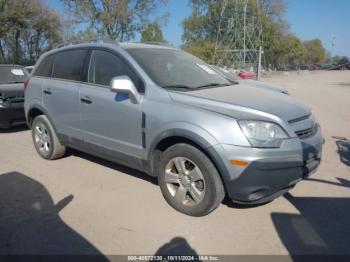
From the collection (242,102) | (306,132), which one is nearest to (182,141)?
(242,102)

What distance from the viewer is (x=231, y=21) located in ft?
104

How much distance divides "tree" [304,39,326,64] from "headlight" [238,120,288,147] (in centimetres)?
10339

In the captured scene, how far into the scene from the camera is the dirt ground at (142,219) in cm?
305

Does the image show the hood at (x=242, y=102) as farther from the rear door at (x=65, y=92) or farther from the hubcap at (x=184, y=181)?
the rear door at (x=65, y=92)

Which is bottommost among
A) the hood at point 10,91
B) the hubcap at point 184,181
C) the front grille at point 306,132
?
the hubcap at point 184,181

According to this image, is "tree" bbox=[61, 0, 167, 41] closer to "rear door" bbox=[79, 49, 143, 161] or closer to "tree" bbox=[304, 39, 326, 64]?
"rear door" bbox=[79, 49, 143, 161]

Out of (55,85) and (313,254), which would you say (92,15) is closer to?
(55,85)

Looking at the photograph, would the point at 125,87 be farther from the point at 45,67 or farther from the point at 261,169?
the point at 45,67

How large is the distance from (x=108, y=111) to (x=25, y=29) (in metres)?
29.2

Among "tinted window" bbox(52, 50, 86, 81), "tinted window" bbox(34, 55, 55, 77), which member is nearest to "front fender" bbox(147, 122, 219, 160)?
"tinted window" bbox(52, 50, 86, 81)

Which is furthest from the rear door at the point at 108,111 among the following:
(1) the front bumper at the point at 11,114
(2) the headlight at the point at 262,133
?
(1) the front bumper at the point at 11,114

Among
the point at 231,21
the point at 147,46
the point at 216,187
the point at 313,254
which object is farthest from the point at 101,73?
the point at 231,21

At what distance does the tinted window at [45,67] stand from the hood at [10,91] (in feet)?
6.74

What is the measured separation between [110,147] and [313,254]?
2582mm
